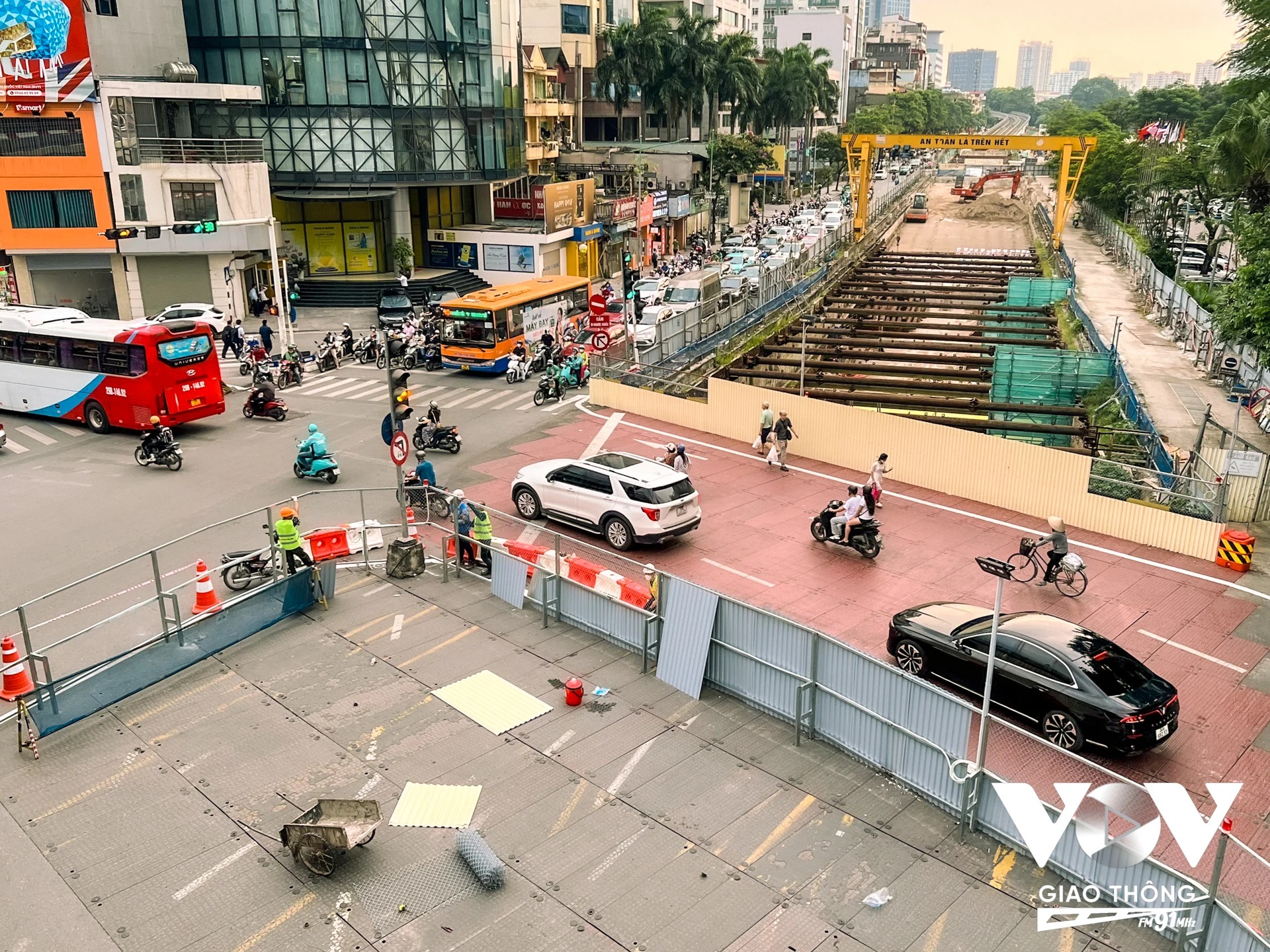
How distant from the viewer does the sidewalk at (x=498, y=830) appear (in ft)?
33.3

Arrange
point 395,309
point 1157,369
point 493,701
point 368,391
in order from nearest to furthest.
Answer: point 493,701 → point 368,391 → point 1157,369 → point 395,309

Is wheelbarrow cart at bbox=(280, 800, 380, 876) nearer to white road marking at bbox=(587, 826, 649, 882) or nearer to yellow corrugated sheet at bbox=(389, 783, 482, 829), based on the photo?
yellow corrugated sheet at bbox=(389, 783, 482, 829)

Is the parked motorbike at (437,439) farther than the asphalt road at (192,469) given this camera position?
Yes

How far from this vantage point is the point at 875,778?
41.8 ft

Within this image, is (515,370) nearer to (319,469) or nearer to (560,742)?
(319,469)

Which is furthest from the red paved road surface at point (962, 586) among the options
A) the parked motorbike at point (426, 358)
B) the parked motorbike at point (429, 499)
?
the parked motorbike at point (426, 358)

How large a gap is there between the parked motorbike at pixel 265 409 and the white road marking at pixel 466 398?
16.9ft

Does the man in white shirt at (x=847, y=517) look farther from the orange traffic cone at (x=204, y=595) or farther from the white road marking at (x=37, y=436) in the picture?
the white road marking at (x=37, y=436)

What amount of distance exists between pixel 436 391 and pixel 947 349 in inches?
848

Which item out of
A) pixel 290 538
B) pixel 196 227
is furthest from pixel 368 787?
pixel 196 227

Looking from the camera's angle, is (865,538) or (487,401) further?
(487,401)

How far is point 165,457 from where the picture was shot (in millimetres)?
26688

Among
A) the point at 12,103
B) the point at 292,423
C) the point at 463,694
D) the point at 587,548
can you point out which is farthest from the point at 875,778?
the point at 12,103

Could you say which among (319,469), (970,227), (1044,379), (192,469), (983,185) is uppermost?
(983,185)
